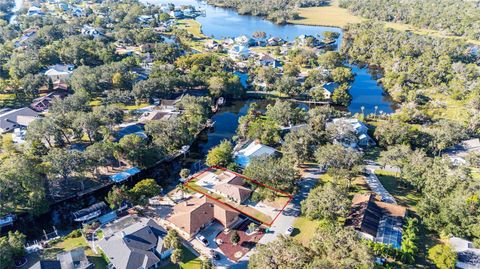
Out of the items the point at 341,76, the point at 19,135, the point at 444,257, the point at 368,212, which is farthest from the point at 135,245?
the point at 341,76

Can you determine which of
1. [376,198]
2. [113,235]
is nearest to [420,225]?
[376,198]

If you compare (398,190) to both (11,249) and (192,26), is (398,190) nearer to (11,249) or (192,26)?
(11,249)

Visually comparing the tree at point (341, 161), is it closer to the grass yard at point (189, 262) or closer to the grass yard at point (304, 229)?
the grass yard at point (304, 229)

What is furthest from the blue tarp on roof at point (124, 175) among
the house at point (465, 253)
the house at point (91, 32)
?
the house at point (91, 32)

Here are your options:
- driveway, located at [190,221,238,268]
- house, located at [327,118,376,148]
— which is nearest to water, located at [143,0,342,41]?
house, located at [327,118,376,148]

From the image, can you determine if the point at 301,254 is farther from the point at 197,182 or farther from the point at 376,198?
the point at 197,182
